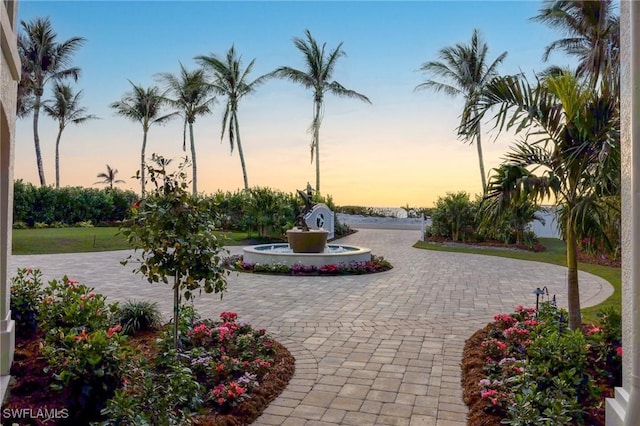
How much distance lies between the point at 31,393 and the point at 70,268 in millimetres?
9535

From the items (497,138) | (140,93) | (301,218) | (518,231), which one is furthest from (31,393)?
(140,93)

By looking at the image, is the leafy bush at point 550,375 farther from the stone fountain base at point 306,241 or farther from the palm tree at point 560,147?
the stone fountain base at point 306,241

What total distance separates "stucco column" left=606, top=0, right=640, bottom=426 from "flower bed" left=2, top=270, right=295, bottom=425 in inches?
99.9

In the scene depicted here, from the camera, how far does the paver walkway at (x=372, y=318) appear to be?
3623 mm

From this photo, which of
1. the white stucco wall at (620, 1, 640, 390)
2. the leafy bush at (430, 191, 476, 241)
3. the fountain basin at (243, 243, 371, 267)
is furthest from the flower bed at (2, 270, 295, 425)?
the leafy bush at (430, 191, 476, 241)

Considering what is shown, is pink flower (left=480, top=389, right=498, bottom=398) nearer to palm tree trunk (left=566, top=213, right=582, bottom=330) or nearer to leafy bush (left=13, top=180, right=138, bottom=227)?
palm tree trunk (left=566, top=213, right=582, bottom=330)

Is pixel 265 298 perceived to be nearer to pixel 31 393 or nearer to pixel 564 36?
pixel 31 393

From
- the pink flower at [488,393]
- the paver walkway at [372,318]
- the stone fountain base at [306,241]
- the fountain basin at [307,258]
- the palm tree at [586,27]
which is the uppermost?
the palm tree at [586,27]

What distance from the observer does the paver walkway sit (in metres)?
3.62

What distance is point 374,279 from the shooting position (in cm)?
1034

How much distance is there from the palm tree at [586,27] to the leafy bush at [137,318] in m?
15.3

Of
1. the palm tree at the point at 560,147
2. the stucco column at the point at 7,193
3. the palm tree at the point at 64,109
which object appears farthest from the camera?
the palm tree at the point at 64,109

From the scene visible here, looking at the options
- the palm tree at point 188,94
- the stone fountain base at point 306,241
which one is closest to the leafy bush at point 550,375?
the stone fountain base at point 306,241

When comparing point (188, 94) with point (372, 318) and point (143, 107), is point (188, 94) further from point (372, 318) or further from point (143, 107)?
point (372, 318)
